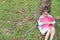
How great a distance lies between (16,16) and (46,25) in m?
1.73

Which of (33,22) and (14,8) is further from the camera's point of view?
(14,8)

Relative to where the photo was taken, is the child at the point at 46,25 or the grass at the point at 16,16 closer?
the child at the point at 46,25

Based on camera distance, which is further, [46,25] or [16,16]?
[16,16]

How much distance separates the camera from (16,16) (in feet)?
29.6

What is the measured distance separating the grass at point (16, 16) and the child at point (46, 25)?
10.3 inches

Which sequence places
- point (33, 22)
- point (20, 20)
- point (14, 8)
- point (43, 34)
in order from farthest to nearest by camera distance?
point (14, 8) → point (20, 20) → point (33, 22) → point (43, 34)

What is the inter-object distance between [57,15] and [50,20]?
1.34 metres

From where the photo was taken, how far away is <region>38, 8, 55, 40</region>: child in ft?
24.6

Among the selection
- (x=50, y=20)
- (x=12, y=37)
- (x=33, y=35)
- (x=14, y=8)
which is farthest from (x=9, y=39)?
(x=14, y=8)

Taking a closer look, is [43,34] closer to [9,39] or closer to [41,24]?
[41,24]

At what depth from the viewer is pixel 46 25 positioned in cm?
762

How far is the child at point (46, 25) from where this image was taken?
24.6 ft

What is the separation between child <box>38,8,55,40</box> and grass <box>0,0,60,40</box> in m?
0.26

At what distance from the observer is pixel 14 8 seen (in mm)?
9633
